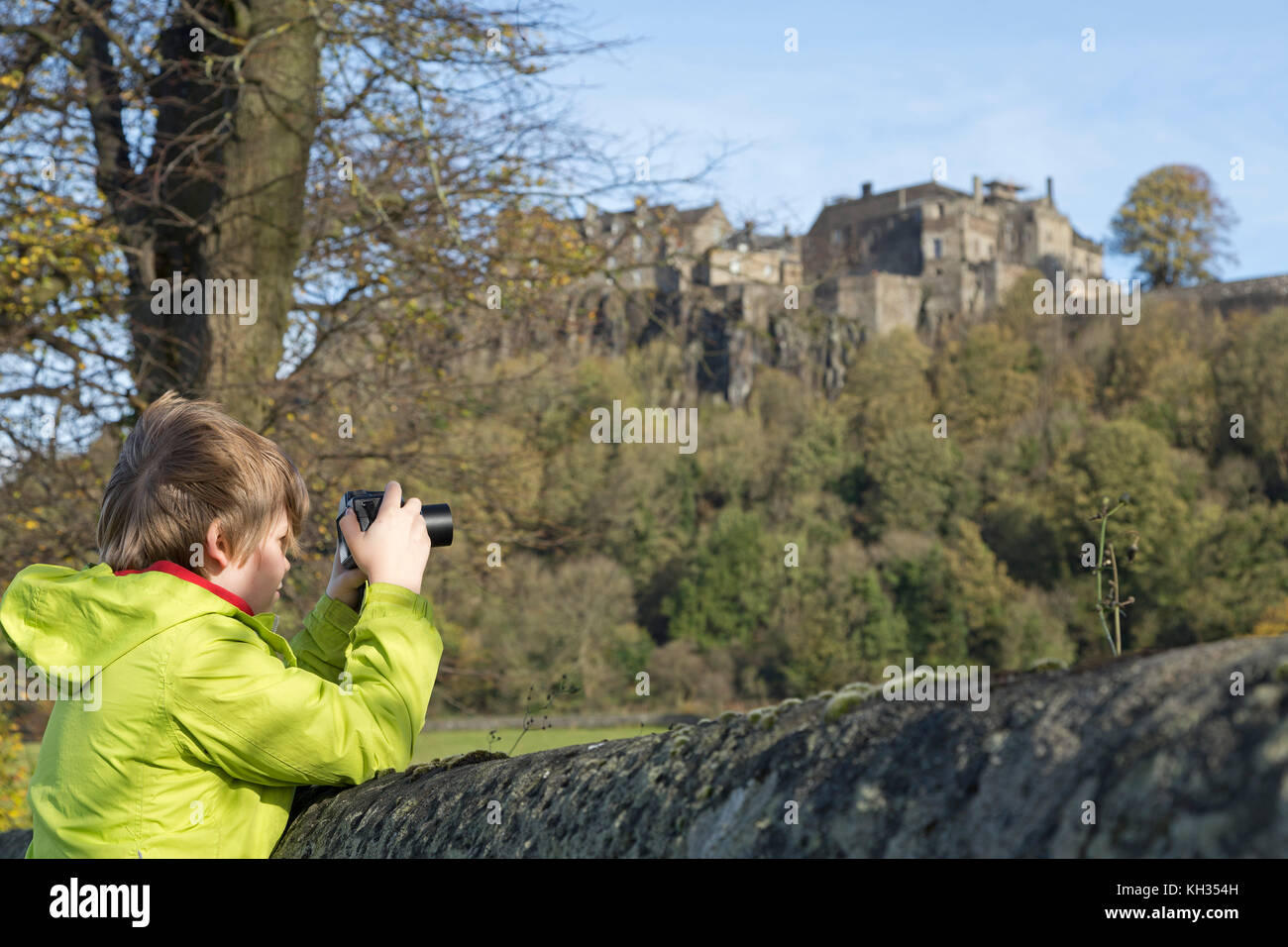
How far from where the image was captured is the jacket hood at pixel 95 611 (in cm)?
163

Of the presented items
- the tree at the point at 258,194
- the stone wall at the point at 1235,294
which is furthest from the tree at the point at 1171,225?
the tree at the point at 258,194

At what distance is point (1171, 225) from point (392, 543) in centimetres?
8053

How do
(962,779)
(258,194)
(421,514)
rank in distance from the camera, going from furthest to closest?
(258,194) < (421,514) < (962,779)

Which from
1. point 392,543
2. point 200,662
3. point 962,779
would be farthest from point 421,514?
point 962,779

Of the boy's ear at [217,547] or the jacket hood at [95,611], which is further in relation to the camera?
the boy's ear at [217,547]

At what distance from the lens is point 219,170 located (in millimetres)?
6738

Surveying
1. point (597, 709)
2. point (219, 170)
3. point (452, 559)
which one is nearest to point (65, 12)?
point (219, 170)

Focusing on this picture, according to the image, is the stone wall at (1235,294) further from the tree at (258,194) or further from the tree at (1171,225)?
the tree at (258,194)

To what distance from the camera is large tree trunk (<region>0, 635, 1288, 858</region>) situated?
79 cm

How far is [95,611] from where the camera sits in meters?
1.65

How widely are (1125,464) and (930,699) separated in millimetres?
59871

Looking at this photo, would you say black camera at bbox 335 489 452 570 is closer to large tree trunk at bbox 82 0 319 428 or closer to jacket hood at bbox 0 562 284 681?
jacket hood at bbox 0 562 284 681

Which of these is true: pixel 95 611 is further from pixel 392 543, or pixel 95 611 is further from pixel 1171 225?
pixel 1171 225
